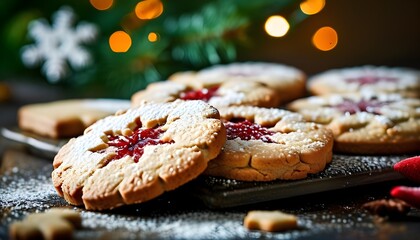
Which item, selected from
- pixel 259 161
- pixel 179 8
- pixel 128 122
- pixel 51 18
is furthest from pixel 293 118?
pixel 51 18

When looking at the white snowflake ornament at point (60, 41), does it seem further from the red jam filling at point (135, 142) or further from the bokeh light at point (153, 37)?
the red jam filling at point (135, 142)

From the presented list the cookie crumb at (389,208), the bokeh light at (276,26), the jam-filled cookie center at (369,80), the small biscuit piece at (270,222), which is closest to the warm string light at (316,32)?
the bokeh light at (276,26)

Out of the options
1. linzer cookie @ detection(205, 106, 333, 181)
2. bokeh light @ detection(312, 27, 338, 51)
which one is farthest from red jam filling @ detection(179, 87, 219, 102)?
bokeh light @ detection(312, 27, 338, 51)

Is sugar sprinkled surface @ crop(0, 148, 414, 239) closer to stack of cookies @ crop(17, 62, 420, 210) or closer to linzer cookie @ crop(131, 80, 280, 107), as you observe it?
stack of cookies @ crop(17, 62, 420, 210)

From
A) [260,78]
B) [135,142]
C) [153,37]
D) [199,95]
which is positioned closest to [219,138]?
[135,142]

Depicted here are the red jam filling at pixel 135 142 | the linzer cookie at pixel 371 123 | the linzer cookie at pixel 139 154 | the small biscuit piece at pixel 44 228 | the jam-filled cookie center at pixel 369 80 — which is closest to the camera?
the small biscuit piece at pixel 44 228

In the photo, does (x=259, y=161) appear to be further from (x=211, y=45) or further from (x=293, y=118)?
(x=211, y=45)
